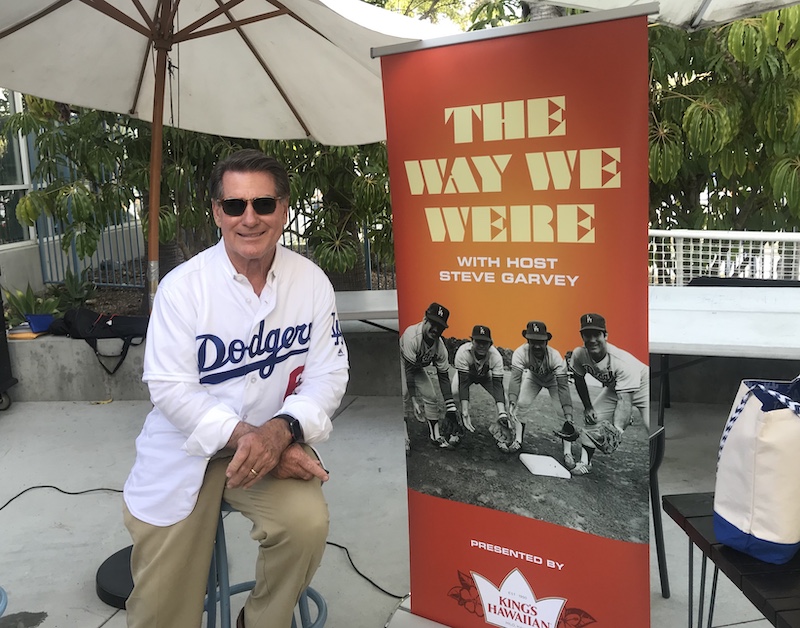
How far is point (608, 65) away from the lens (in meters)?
1.85

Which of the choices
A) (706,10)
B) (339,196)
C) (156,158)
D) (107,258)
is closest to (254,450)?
(156,158)

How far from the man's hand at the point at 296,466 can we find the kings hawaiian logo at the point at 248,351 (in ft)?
0.81

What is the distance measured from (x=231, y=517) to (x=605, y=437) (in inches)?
85.8

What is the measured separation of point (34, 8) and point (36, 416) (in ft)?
10.4

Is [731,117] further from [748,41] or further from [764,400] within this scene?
[764,400]

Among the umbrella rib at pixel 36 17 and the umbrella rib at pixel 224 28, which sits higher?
the umbrella rib at pixel 36 17

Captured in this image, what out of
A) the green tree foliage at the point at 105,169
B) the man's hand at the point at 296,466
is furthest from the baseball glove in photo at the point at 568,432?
the green tree foliage at the point at 105,169

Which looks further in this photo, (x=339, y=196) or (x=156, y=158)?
(x=339, y=196)

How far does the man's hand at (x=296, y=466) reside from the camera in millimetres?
2139

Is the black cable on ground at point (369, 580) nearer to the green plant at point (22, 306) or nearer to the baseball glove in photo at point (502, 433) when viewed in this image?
the baseball glove in photo at point (502, 433)

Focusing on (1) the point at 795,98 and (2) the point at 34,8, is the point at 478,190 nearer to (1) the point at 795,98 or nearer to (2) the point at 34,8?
(2) the point at 34,8

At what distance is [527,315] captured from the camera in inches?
83.3

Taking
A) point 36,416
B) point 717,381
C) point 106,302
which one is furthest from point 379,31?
point 106,302

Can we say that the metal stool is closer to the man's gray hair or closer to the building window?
the man's gray hair
